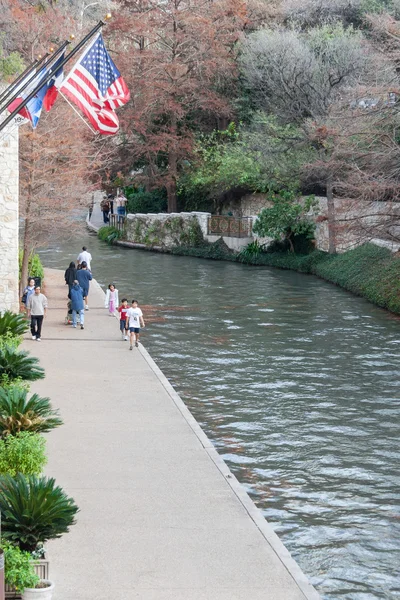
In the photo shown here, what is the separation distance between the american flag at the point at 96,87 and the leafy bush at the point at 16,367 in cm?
438

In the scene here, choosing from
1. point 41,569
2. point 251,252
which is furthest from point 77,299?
point 251,252

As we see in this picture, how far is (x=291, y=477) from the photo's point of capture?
15656 millimetres

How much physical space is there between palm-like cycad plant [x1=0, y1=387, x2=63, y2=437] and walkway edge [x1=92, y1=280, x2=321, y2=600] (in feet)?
8.78

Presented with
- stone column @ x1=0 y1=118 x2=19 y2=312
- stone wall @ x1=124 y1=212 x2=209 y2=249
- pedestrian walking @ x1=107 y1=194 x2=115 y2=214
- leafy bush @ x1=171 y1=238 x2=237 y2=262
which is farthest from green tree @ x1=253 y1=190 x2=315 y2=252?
stone column @ x1=0 y1=118 x2=19 y2=312

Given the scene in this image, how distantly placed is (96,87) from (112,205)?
50932 millimetres

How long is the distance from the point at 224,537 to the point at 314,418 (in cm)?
800

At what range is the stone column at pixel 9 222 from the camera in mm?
27500

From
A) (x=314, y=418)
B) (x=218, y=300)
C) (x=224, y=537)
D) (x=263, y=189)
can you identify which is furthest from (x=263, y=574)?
(x=263, y=189)

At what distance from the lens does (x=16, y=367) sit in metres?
17.5

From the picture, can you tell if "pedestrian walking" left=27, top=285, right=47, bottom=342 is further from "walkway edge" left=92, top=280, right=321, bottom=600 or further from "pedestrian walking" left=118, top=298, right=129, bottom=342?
"walkway edge" left=92, top=280, right=321, bottom=600

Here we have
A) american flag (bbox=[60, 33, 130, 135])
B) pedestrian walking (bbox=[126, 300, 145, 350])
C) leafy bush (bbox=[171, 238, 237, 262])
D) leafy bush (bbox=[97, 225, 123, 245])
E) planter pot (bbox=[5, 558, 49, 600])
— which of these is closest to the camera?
planter pot (bbox=[5, 558, 49, 600])

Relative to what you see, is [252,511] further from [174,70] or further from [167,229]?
[167,229]

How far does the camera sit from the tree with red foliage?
54.3 metres

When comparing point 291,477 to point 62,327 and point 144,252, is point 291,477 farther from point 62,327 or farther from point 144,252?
point 144,252
